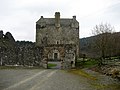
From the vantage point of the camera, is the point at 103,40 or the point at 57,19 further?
the point at 57,19

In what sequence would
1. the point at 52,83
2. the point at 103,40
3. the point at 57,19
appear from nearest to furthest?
1. the point at 52,83
2. the point at 103,40
3. the point at 57,19

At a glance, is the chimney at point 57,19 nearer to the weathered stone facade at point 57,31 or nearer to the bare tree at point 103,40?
the weathered stone facade at point 57,31

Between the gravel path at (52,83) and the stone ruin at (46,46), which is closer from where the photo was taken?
the gravel path at (52,83)

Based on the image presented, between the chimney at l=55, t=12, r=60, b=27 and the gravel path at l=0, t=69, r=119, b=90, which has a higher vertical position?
the chimney at l=55, t=12, r=60, b=27

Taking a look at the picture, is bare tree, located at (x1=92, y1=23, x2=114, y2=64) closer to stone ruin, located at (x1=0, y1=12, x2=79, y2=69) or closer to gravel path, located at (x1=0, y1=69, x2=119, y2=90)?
stone ruin, located at (x1=0, y1=12, x2=79, y2=69)

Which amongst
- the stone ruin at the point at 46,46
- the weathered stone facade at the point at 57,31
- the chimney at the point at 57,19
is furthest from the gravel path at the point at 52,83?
the chimney at the point at 57,19

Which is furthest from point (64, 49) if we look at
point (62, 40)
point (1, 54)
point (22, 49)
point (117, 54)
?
point (62, 40)

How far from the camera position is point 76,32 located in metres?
77.8

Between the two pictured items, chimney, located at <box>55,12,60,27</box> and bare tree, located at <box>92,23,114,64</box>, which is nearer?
bare tree, located at <box>92,23,114,64</box>

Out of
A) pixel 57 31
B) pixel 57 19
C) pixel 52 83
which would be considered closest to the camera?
pixel 52 83

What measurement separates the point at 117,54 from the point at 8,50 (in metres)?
20.4

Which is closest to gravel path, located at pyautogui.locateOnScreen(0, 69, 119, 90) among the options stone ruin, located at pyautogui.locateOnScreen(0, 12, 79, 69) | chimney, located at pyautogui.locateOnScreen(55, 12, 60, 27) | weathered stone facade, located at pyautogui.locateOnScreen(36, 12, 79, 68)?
stone ruin, located at pyautogui.locateOnScreen(0, 12, 79, 69)

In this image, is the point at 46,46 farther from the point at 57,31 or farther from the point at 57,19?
the point at 57,19

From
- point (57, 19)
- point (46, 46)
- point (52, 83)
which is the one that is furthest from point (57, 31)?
point (52, 83)
